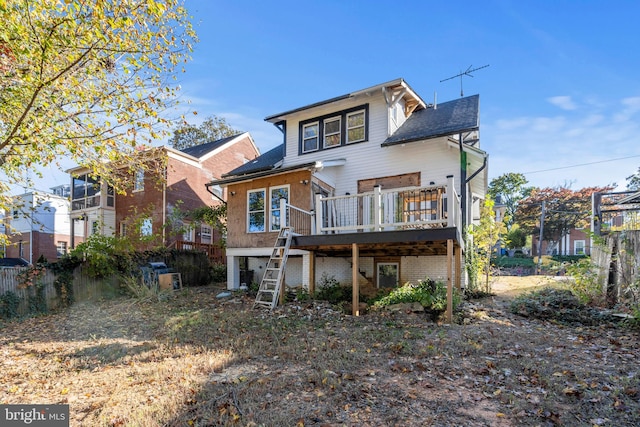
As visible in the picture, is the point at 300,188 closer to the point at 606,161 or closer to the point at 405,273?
the point at 405,273

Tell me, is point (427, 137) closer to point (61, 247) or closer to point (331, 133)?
point (331, 133)

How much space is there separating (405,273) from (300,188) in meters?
4.32

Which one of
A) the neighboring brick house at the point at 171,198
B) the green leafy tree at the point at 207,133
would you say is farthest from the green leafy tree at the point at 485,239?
the green leafy tree at the point at 207,133

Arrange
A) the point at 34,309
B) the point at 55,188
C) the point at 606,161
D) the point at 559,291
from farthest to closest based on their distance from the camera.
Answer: the point at 55,188 → the point at 606,161 → the point at 34,309 → the point at 559,291

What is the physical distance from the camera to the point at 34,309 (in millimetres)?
10617

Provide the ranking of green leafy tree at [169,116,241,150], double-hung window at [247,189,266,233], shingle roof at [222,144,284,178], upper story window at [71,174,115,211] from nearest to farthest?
double-hung window at [247,189,266,233] < shingle roof at [222,144,284,178] < upper story window at [71,174,115,211] < green leafy tree at [169,116,241,150]

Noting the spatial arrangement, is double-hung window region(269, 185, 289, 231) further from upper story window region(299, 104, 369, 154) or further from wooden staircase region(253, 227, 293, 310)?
upper story window region(299, 104, 369, 154)

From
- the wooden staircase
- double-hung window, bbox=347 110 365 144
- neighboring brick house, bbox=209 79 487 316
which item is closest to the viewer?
the wooden staircase

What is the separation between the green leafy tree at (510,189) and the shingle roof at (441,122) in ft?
87.6

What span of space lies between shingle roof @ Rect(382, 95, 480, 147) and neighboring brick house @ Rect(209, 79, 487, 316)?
0.04m

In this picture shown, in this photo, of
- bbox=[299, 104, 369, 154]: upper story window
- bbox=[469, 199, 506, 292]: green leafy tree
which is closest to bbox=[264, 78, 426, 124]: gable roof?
bbox=[299, 104, 369, 154]: upper story window

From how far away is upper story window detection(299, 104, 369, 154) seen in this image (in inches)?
480

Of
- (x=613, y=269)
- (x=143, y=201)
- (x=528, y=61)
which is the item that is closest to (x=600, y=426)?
(x=613, y=269)

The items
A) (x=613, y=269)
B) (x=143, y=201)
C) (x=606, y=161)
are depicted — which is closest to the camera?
(x=613, y=269)
